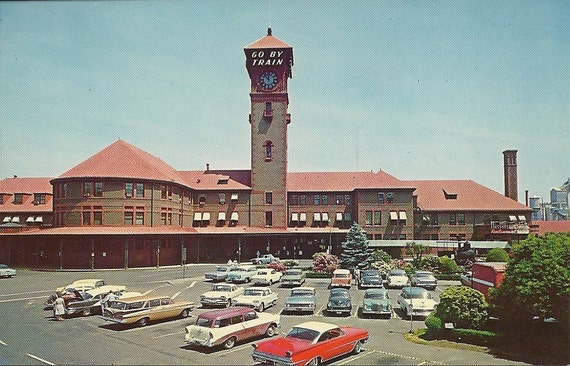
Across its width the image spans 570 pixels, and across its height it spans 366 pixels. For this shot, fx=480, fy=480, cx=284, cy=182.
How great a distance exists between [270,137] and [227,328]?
1917 inches

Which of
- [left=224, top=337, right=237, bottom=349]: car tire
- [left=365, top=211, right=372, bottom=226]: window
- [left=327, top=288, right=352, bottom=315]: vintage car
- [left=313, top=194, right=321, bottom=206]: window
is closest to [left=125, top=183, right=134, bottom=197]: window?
[left=313, top=194, right=321, bottom=206]: window

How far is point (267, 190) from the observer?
67750mm

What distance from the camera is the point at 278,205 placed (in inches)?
2660

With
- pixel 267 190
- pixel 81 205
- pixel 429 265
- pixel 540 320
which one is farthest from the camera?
pixel 267 190

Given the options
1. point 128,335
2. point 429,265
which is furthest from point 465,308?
point 429,265

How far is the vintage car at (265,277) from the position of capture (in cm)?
4078

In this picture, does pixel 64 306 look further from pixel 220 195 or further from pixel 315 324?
pixel 220 195

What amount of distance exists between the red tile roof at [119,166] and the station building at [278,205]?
256 mm

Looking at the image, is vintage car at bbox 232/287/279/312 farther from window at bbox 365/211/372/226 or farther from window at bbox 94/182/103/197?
window at bbox 365/211/372/226

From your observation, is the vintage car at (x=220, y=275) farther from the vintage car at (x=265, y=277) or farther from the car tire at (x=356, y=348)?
the car tire at (x=356, y=348)

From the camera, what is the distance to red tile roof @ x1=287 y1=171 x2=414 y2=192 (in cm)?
6775

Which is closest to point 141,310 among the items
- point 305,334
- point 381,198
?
point 305,334

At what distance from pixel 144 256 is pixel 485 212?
154 ft

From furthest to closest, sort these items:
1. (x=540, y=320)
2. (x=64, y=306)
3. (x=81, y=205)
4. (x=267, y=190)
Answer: (x=267, y=190) < (x=81, y=205) < (x=64, y=306) < (x=540, y=320)
